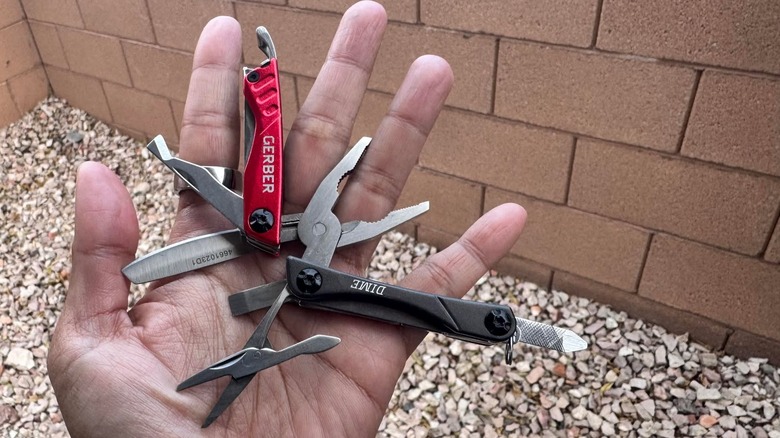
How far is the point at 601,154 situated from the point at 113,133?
7.65ft

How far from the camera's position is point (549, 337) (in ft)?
3.79

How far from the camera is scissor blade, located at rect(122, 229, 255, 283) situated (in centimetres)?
116

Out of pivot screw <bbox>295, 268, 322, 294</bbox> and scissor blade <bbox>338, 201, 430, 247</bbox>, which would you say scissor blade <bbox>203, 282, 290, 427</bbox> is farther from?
scissor blade <bbox>338, 201, 430, 247</bbox>

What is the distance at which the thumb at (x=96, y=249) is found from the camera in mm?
1076

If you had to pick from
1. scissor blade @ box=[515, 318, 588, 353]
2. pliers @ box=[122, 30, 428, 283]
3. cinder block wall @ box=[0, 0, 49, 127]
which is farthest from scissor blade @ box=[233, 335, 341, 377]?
cinder block wall @ box=[0, 0, 49, 127]

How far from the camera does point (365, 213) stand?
136 centimetres

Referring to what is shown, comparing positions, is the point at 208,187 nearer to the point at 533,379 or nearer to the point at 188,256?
the point at 188,256

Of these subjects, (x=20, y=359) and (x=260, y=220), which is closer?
(x=260, y=220)

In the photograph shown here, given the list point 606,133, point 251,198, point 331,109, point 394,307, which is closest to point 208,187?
point 251,198

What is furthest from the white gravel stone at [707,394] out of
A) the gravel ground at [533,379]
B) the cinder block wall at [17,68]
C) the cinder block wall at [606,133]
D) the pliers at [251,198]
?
the cinder block wall at [17,68]

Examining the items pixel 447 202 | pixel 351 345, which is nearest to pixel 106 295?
pixel 351 345

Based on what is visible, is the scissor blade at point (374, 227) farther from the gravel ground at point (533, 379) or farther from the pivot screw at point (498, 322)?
the gravel ground at point (533, 379)

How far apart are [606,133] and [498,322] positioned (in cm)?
88

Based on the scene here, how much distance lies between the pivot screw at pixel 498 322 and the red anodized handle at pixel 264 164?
0.44 metres
